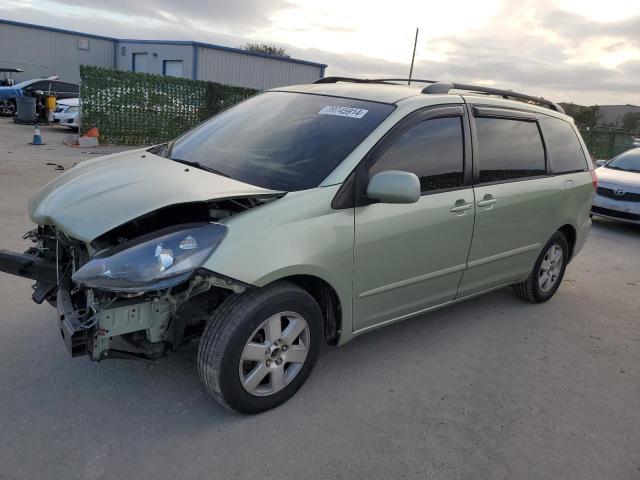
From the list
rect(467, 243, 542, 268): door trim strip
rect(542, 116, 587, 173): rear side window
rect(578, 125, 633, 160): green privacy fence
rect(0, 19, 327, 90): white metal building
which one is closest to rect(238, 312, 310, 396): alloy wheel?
rect(467, 243, 542, 268): door trim strip

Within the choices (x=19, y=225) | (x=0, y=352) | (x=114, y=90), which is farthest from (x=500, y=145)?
(x=114, y=90)

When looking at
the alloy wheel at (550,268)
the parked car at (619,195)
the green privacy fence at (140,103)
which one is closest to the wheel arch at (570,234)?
the alloy wheel at (550,268)

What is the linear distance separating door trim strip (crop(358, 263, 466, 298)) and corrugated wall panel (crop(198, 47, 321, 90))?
1157 inches

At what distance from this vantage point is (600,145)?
2502 cm

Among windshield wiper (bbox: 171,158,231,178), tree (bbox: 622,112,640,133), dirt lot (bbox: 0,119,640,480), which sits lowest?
dirt lot (bbox: 0,119,640,480)

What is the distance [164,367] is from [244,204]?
1225 mm

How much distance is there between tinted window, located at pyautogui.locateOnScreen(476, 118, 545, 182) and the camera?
3.91 meters

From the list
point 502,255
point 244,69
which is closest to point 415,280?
point 502,255

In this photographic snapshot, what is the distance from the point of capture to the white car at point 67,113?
17297 millimetres

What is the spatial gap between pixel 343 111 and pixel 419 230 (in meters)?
0.91

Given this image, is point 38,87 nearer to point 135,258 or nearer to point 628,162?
point 628,162

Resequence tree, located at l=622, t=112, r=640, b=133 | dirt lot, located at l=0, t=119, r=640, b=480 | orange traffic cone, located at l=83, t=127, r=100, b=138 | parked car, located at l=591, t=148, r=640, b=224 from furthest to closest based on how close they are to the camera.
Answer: tree, located at l=622, t=112, r=640, b=133
orange traffic cone, located at l=83, t=127, r=100, b=138
parked car, located at l=591, t=148, r=640, b=224
dirt lot, located at l=0, t=119, r=640, b=480

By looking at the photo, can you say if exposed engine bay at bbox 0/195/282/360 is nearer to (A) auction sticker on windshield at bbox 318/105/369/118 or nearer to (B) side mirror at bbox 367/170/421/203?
(B) side mirror at bbox 367/170/421/203

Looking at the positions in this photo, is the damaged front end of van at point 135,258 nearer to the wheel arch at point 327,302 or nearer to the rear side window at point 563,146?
the wheel arch at point 327,302
